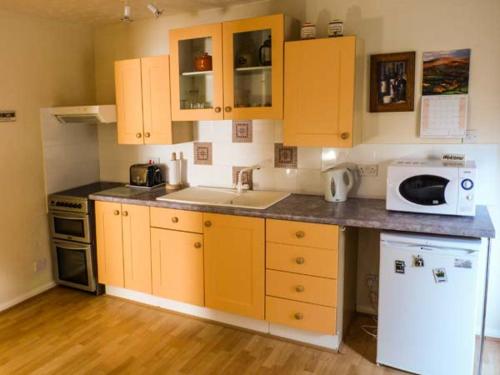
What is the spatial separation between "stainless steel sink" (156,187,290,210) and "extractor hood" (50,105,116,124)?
33.1 inches

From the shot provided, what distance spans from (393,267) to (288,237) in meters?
0.64

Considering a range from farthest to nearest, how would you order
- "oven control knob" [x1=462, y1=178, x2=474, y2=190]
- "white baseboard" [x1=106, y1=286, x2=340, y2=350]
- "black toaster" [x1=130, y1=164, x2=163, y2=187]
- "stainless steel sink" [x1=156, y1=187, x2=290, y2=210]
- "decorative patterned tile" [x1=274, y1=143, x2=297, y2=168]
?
"black toaster" [x1=130, y1=164, x2=163, y2=187] < "decorative patterned tile" [x1=274, y1=143, x2=297, y2=168] < "stainless steel sink" [x1=156, y1=187, x2=290, y2=210] < "white baseboard" [x1=106, y1=286, x2=340, y2=350] < "oven control knob" [x1=462, y1=178, x2=474, y2=190]

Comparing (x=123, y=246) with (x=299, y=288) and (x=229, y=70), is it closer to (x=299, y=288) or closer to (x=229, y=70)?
(x=299, y=288)

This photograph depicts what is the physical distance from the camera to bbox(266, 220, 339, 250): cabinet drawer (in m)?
2.56

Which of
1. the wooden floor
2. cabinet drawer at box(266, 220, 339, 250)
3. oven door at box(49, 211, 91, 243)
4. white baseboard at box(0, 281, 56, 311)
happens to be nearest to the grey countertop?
cabinet drawer at box(266, 220, 339, 250)

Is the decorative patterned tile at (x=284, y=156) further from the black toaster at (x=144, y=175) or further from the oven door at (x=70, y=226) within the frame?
the oven door at (x=70, y=226)

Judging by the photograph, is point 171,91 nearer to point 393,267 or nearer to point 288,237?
point 288,237

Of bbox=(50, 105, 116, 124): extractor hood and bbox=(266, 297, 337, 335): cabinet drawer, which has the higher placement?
bbox=(50, 105, 116, 124): extractor hood

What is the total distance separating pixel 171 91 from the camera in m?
3.27

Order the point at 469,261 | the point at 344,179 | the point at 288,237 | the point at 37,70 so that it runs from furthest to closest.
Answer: the point at 37,70 < the point at 344,179 < the point at 288,237 < the point at 469,261

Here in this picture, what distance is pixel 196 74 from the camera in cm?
323

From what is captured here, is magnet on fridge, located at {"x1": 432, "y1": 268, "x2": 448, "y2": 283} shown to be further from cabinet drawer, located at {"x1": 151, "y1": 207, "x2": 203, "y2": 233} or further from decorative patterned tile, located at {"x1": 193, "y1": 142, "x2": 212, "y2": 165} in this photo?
decorative patterned tile, located at {"x1": 193, "y1": 142, "x2": 212, "y2": 165}

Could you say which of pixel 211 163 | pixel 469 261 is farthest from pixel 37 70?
pixel 469 261

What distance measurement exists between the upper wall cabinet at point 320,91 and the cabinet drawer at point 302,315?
103 centimetres
